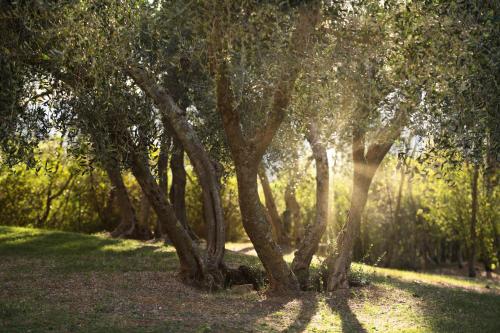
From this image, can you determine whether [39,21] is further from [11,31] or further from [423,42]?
[423,42]

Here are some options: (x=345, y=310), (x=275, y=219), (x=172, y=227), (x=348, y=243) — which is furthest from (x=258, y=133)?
(x=275, y=219)

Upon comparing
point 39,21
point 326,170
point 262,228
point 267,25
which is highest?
point 267,25

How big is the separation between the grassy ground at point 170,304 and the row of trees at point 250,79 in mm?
1315

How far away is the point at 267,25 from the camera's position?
516 inches

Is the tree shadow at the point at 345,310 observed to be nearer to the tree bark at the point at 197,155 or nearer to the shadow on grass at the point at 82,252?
the tree bark at the point at 197,155

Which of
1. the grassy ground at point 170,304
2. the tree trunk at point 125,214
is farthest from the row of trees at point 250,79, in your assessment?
the tree trunk at point 125,214

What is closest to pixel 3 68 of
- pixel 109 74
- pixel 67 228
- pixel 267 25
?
pixel 109 74

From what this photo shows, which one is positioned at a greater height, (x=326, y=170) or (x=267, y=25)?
(x=267, y=25)

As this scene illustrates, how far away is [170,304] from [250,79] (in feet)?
16.4

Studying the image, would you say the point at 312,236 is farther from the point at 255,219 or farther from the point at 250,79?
the point at 250,79

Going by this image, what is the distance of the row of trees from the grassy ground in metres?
1.32

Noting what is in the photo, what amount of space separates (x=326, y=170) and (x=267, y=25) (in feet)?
19.2

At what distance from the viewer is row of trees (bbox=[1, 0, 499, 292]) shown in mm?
11367

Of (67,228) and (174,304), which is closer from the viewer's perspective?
(174,304)
